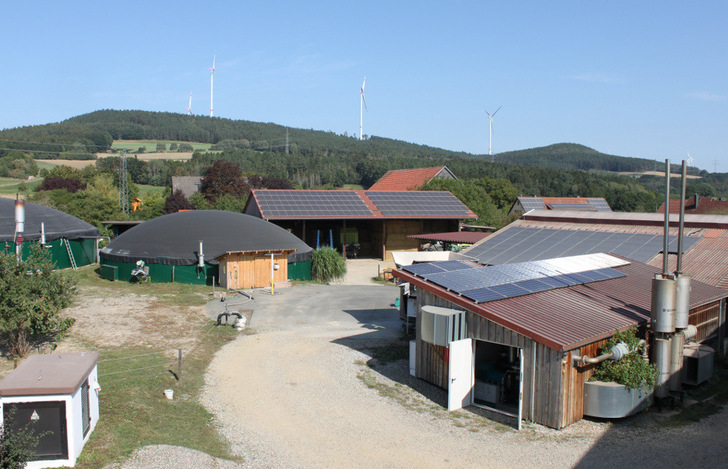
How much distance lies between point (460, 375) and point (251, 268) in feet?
53.7

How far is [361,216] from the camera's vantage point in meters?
39.0

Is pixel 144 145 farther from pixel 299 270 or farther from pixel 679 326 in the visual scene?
pixel 679 326

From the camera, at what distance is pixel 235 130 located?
158m

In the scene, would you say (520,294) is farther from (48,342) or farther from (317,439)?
(48,342)

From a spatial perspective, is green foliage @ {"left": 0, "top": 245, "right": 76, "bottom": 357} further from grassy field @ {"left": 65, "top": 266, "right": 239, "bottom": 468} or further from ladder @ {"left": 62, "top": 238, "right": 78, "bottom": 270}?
ladder @ {"left": 62, "top": 238, "right": 78, "bottom": 270}

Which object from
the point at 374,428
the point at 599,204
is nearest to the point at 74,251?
the point at 374,428

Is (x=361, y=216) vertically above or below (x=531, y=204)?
→ below

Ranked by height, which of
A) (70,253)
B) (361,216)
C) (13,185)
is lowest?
(70,253)

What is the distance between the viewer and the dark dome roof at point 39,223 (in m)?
31.4

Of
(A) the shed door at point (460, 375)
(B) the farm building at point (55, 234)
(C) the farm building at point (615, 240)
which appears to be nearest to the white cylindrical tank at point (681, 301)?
(A) the shed door at point (460, 375)

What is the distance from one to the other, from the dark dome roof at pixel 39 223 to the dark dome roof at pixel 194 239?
16.1 feet

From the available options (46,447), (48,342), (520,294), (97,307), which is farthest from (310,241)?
(46,447)

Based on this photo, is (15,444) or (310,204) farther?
(310,204)

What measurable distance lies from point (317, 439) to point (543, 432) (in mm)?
4589
